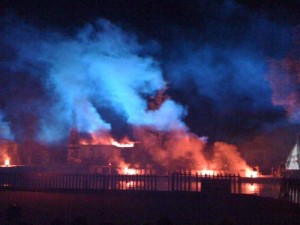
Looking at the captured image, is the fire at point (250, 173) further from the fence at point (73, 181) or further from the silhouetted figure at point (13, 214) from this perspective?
the silhouetted figure at point (13, 214)

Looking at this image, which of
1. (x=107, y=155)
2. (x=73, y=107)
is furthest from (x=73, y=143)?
(x=73, y=107)

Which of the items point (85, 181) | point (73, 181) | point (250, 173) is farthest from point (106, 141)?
point (85, 181)

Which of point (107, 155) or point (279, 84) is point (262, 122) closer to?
point (279, 84)

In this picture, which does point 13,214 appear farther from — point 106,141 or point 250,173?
point 106,141

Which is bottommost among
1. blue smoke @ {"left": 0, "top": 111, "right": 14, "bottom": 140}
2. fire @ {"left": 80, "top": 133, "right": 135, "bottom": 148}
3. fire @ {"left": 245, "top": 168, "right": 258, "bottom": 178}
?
fire @ {"left": 245, "top": 168, "right": 258, "bottom": 178}

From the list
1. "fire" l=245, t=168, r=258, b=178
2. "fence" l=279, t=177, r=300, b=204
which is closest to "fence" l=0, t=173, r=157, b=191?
"fence" l=279, t=177, r=300, b=204

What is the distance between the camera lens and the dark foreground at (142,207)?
1481cm

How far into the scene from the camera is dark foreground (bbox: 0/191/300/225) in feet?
48.6

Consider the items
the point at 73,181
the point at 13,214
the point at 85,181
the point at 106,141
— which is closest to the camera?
the point at 13,214

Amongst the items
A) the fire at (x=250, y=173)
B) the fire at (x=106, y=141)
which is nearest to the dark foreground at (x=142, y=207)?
the fire at (x=250, y=173)

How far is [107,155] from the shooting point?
113ft

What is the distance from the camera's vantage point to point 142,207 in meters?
16.7

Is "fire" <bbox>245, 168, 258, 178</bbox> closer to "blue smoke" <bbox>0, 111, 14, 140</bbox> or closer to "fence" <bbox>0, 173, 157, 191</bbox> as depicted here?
"fence" <bbox>0, 173, 157, 191</bbox>

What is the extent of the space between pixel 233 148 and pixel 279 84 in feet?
Result: 24.8
